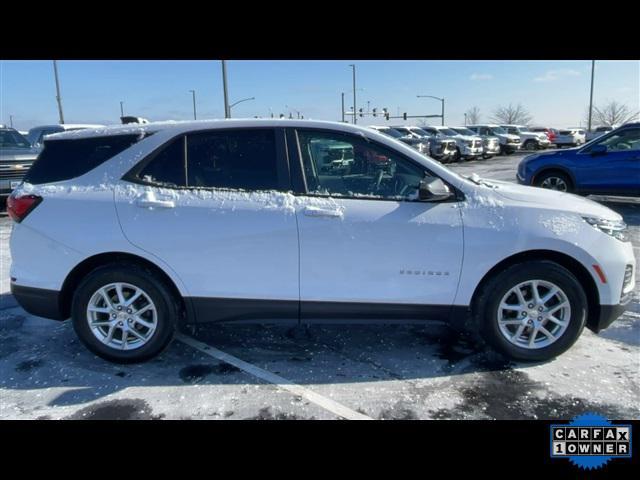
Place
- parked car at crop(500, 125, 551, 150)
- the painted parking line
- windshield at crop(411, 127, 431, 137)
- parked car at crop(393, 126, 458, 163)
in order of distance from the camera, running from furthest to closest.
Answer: parked car at crop(500, 125, 551, 150) → windshield at crop(411, 127, 431, 137) → parked car at crop(393, 126, 458, 163) → the painted parking line

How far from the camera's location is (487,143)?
25844 millimetres

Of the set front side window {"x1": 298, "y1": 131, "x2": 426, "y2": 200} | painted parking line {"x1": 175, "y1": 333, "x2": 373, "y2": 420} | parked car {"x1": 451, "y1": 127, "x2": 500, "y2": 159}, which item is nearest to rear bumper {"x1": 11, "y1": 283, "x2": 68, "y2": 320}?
painted parking line {"x1": 175, "y1": 333, "x2": 373, "y2": 420}

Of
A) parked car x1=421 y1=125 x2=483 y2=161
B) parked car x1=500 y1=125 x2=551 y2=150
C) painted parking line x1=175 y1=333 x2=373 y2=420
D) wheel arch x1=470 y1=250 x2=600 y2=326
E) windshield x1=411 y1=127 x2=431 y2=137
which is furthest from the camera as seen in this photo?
parked car x1=500 y1=125 x2=551 y2=150

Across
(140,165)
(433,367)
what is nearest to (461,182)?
(433,367)

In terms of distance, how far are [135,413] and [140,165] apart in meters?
1.74

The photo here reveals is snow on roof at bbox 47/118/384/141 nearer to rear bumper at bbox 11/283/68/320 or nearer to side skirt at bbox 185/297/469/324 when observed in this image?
rear bumper at bbox 11/283/68/320

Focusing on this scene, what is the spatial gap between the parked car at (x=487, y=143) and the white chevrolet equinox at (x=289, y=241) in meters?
22.9

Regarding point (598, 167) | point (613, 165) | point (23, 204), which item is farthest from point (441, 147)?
point (23, 204)

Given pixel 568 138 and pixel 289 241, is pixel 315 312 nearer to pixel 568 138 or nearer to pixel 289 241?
pixel 289 241

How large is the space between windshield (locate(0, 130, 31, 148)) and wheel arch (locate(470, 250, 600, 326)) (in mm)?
10668

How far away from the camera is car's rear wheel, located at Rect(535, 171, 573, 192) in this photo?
9656 mm

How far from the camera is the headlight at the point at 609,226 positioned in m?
3.40

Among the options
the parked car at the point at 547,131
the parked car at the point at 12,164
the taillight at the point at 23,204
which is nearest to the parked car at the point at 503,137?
the parked car at the point at 547,131

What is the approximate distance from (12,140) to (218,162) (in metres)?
9.38
